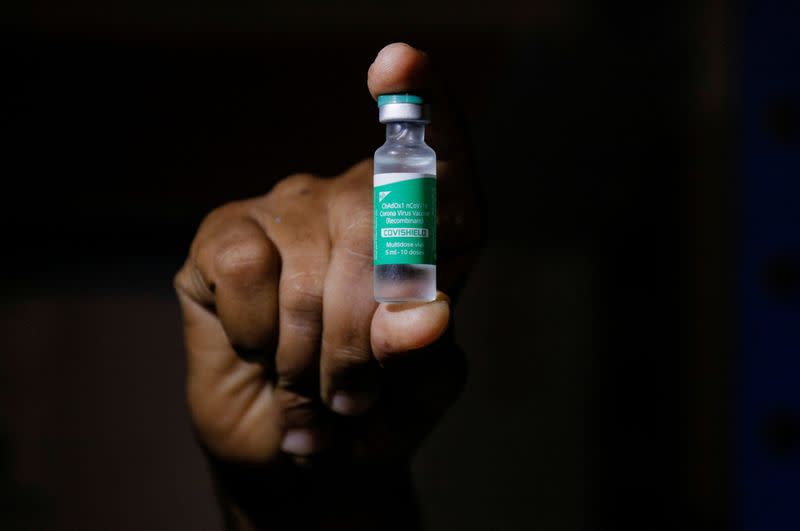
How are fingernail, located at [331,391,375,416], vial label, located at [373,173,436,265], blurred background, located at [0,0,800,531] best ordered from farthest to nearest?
blurred background, located at [0,0,800,531] → fingernail, located at [331,391,375,416] → vial label, located at [373,173,436,265]

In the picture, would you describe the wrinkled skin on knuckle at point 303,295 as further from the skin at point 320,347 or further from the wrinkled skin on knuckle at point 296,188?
the wrinkled skin on knuckle at point 296,188

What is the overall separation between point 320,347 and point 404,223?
177 millimetres

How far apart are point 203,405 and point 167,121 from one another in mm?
1095

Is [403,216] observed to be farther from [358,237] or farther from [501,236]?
[501,236]

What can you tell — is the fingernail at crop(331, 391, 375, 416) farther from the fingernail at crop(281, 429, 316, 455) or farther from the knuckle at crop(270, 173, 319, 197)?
the knuckle at crop(270, 173, 319, 197)

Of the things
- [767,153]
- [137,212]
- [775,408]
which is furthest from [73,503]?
[767,153]

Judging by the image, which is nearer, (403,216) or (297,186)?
(403,216)

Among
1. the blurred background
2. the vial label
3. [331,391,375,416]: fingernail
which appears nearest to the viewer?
the vial label

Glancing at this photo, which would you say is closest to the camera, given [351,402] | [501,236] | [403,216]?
[403,216]

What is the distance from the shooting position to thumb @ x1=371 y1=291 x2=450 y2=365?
0.65m

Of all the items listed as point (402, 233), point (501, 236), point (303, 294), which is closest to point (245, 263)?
point (303, 294)

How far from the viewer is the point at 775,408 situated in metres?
1.74

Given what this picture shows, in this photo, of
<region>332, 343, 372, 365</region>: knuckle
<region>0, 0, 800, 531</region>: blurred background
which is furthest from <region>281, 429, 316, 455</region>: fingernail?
<region>0, 0, 800, 531</region>: blurred background

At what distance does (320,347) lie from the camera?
0.74 m
